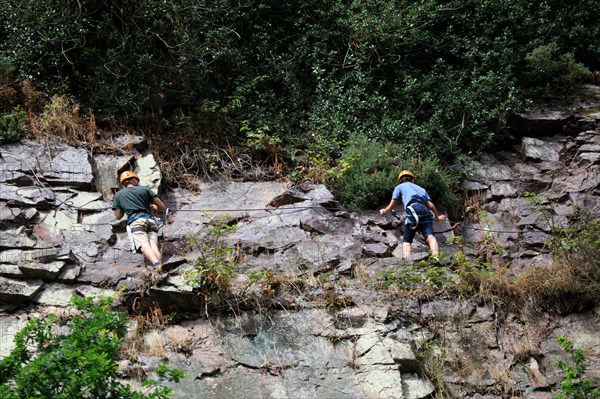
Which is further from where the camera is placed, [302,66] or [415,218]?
[302,66]

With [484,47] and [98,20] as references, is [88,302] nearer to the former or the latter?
[98,20]

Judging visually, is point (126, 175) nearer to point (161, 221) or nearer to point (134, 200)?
point (134, 200)

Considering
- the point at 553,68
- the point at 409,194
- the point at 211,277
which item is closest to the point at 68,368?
the point at 211,277

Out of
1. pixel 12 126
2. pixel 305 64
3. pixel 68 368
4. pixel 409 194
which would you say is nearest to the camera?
pixel 68 368

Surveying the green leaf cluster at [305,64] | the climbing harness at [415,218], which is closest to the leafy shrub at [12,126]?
the green leaf cluster at [305,64]

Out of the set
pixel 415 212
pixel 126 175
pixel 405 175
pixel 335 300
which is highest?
pixel 126 175

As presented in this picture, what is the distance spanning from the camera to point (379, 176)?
12.0m

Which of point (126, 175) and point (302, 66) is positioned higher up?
point (302, 66)

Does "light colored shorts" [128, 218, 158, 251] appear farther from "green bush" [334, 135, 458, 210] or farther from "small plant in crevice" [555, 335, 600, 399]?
"small plant in crevice" [555, 335, 600, 399]

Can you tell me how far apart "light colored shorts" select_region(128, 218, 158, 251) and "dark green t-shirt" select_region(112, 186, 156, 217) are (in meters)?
0.19

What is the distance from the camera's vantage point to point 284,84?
45.1 feet

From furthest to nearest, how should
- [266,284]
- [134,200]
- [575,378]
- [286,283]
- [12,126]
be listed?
[12,126] → [134,200] → [286,283] → [266,284] → [575,378]

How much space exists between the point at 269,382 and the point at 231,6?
7886mm

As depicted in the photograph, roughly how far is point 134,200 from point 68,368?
416cm
